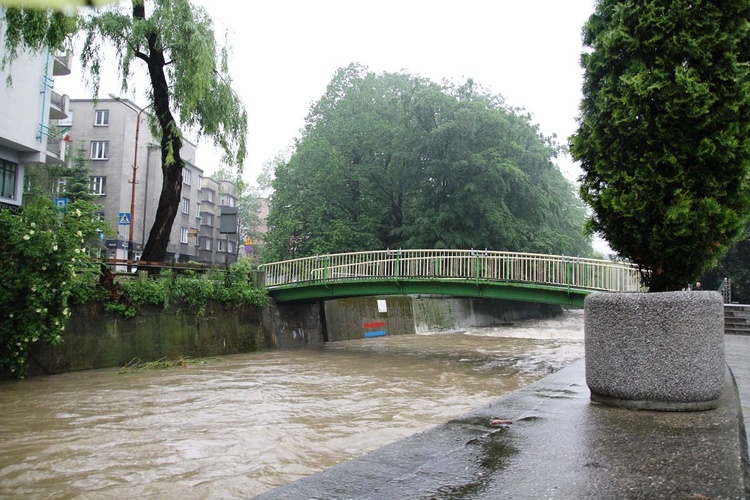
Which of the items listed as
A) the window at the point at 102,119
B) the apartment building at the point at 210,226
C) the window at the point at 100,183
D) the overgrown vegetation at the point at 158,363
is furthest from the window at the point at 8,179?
the apartment building at the point at 210,226

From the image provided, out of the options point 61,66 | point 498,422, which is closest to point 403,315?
point 61,66

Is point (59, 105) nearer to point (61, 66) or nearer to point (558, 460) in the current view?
point (61, 66)

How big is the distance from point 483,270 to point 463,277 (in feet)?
2.18

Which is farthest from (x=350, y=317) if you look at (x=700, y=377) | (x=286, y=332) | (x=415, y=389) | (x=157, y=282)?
(x=700, y=377)

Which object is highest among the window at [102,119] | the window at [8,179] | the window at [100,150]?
the window at [102,119]

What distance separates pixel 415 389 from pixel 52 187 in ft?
106

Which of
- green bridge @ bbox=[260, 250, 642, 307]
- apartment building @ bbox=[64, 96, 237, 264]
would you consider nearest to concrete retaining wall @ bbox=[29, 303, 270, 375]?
green bridge @ bbox=[260, 250, 642, 307]

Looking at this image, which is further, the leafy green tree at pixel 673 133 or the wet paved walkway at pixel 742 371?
the leafy green tree at pixel 673 133

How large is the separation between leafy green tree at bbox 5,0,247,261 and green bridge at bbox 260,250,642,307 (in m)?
5.12

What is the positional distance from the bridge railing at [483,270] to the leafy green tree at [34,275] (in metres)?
8.85

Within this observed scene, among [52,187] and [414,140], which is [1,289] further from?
[52,187]

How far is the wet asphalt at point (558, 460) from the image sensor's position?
2738 millimetres

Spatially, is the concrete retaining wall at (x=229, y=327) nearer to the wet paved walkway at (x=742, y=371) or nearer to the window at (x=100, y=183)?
the wet paved walkway at (x=742, y=371)

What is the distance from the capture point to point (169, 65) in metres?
16.7
